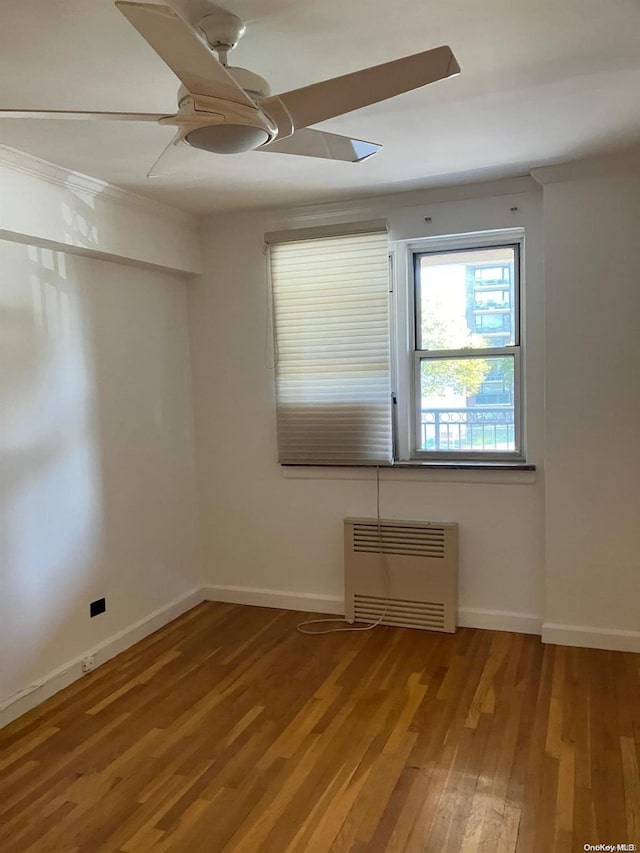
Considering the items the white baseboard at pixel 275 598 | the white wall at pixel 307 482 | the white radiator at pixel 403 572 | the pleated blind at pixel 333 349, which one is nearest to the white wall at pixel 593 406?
the white wall at pixel 307 482

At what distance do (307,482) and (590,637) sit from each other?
5.93 feet

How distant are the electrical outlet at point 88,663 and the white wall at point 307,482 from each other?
3.67 feet

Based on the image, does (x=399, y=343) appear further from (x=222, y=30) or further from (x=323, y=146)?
(x=222, y=30)

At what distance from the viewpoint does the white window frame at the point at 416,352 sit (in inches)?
148

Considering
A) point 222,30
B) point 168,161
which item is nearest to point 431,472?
point 168,161

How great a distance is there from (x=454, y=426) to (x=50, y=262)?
2.35 m

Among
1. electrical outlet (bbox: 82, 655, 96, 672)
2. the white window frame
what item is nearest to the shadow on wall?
electrical outlet (bbox: 82, 655, 96, 672)

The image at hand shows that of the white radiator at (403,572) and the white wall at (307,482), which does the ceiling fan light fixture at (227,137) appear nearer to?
the white wall at (307,482)

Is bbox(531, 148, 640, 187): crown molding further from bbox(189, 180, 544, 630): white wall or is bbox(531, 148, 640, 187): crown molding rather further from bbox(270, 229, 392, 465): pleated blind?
bbox(270, 229, 392, 465): pleated blind

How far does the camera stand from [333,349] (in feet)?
13.1

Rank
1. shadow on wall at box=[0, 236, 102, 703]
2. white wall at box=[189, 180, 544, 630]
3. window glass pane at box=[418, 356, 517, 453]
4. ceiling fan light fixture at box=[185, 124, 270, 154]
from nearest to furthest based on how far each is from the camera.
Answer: ceiling fan light fixture at box=[185, 124, 270, 154] → shadow on wall at box=[0, 236, 102, 703] → white wall at box=[189, 180, 544, 630] → window glass pane at box=[418, 356, 517, 453]

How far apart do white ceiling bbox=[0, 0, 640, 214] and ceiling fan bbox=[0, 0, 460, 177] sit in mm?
248

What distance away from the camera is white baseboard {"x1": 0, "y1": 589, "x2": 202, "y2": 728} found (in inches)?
119

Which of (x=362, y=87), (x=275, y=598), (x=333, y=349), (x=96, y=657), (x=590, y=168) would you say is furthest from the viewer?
(x=275, y=598)
